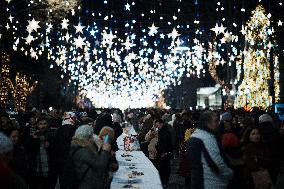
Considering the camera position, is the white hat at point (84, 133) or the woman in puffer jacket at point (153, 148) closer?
the white hat at point (84, 133)

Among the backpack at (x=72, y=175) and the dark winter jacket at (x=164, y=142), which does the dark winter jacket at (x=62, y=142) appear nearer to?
the dark winter jacket at (x=164, y=142)

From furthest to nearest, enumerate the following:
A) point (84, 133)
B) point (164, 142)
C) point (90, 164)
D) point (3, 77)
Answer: point (3, 77), point (164, 142), point (84, 133), point (90, 164)

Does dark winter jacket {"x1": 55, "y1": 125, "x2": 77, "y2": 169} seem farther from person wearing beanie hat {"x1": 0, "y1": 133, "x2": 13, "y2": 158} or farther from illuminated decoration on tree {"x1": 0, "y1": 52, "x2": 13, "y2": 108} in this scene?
illuminated decoration on tree {"x1": 0, "y1": 52, "x2": 13, "y2": 108}

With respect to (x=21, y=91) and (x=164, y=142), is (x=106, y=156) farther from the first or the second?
(x=21, y=91)

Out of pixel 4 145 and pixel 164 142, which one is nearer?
pixel 4 145

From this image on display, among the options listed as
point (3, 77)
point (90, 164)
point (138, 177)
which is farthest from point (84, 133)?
point (3, 77)

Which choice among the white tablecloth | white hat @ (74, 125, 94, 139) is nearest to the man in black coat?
the white tablecloth

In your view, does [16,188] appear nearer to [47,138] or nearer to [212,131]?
[212,131]

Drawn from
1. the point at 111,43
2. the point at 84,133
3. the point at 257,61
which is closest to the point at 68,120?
the point at 84,133

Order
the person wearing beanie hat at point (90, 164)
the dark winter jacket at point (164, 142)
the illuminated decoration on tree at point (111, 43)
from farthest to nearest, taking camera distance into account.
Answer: the illuminated decoration on tree at point (111, 43) < the dark winter jacket at point (164, 142) < the person wearing beanie hat at point (90, 164)

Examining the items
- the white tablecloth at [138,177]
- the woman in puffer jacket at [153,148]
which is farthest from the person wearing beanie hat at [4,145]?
the woman in puffer jacket at [153,148]

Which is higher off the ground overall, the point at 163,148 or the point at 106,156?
the point at 106,156

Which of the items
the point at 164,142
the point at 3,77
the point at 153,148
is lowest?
the point at 153,148

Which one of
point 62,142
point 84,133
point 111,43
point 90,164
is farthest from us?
point 111,43
